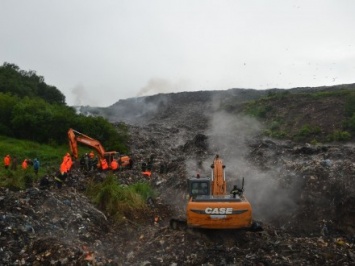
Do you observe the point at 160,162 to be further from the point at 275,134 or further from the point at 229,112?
the point at 229,112

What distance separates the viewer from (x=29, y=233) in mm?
9266

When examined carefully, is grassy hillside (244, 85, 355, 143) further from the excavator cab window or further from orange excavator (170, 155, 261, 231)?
orange excavator (170, 155, 261, 231)

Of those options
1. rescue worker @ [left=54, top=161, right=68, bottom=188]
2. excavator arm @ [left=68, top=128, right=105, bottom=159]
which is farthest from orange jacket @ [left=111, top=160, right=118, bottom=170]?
rescue worker @ [left=54, top=161, right=68, bottom=188]

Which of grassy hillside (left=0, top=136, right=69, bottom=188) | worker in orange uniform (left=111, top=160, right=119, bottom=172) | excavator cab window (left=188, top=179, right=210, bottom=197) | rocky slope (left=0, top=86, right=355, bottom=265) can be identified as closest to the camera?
rocky slope (left=0, top=86, right=355, bottom=265)

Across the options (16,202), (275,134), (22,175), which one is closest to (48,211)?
(16,202)

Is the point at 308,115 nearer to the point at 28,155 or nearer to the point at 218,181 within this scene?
the point at 28,155

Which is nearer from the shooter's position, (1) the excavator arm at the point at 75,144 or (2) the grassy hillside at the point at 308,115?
(1) the excavator arm at the point at 75,144

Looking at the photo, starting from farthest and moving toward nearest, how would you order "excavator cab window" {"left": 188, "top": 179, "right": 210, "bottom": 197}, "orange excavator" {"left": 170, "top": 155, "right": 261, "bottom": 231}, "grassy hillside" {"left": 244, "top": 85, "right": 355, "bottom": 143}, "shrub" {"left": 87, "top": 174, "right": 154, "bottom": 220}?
"grassy hillside" {"left": 244, "top": 85, "right": 355, "bottom": 143} < "shrub" {"left": 87, "top": 174, "right": 154, "bottom": 220} < "excavator cab window" {"left": 188, "top": 179, "right": 210, "bottom": 197} < "orange excavator" {"left": 170, "top": 155, "right": 261, "bottom": 231}

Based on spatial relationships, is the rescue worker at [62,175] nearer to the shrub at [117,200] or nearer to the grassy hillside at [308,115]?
the shrub at [117,200]

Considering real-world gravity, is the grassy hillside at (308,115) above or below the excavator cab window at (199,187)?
above

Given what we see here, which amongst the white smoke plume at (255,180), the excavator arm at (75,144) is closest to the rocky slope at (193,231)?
the white smoke plume at (255,180)

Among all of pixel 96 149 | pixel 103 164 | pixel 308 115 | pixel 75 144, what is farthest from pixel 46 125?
pixel 308 115

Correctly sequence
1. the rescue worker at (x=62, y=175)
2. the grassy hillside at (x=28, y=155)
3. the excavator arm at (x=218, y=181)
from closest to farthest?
1. the excavator arm at (x=218, y=181)
2. the rescue worker at (x=62, y=175)
3. the grassy hillside at (x=28, y=155)

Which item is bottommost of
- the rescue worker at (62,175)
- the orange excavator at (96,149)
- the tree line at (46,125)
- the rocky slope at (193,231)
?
the rocky slope at (193,231)
